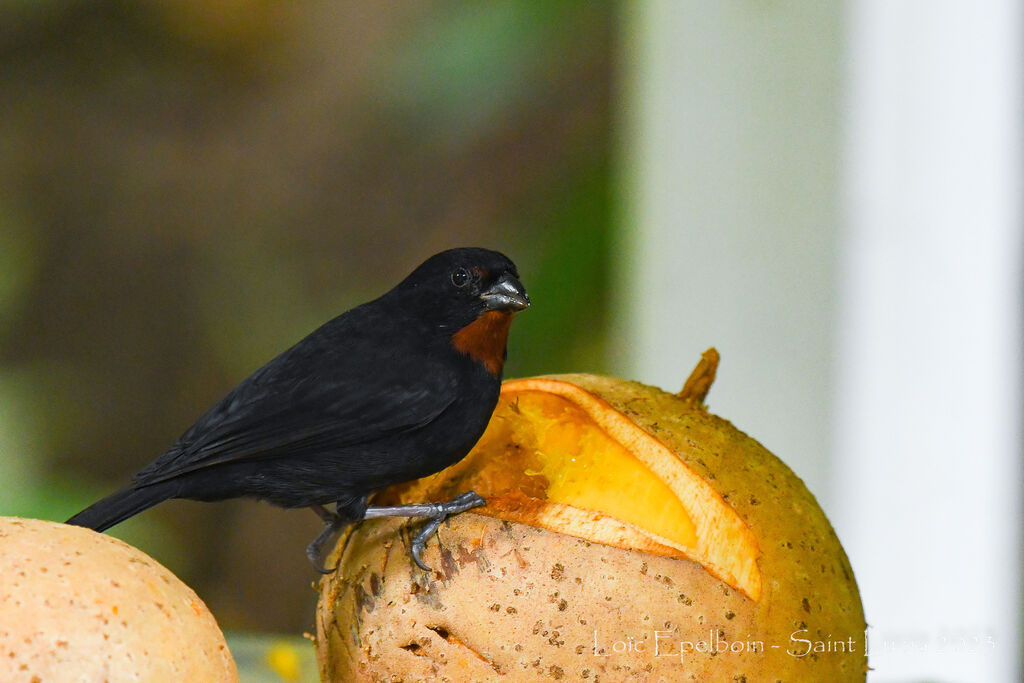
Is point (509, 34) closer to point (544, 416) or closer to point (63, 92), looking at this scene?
point (63, 92)

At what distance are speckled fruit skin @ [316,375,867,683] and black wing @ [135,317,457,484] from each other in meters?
0.08

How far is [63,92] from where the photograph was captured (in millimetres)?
2035

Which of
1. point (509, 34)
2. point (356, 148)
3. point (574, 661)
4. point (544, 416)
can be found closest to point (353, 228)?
point (356, 148)

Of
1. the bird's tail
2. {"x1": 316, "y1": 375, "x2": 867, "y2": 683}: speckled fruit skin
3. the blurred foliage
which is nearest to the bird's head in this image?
{"x1": 316, "y1": 375, "x2": 867, "y2": 683}: speckled fruit skin

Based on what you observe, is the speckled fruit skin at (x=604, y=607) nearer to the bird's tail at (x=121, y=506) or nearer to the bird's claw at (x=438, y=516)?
the bird's claw at (x=438, y=516)

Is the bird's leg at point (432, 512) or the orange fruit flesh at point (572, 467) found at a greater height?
the orange fruit flesh at point (572, 467)

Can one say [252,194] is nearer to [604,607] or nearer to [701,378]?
[701,378]

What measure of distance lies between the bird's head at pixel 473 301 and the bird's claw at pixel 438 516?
91 millimetres

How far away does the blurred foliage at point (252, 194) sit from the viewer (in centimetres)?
201

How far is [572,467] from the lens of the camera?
27.2 inches

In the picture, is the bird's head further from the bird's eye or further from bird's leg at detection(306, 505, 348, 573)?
bird's leg at detection(306, 505, 348, 573)

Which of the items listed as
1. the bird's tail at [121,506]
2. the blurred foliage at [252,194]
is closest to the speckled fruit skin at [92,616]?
the bird's tail at [121,506]

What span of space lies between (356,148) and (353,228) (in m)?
0.17

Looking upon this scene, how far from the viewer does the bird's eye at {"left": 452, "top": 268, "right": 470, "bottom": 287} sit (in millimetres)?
712
